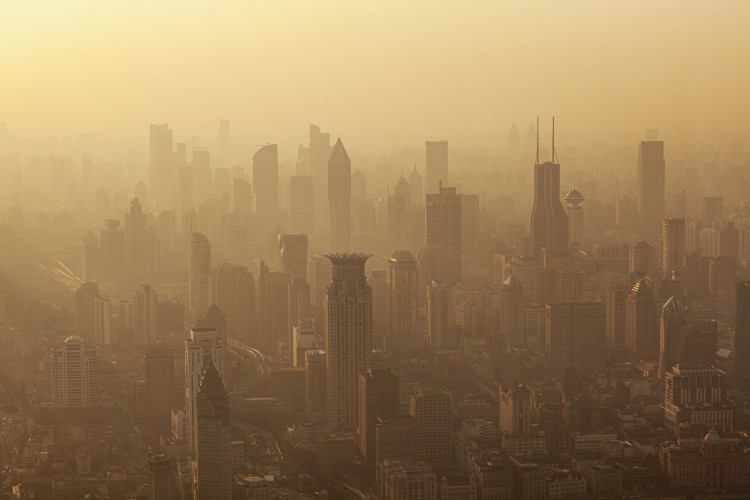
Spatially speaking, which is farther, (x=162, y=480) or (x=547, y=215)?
(x=547, y=215)

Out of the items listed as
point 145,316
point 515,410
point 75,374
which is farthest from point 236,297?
point 515,410

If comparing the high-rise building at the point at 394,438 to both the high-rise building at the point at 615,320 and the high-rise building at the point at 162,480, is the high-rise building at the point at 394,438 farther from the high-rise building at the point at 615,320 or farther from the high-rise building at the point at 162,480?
the high-rise building at the point at 615,320

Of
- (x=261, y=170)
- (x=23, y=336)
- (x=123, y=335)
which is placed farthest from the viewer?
(x=261, y=170)

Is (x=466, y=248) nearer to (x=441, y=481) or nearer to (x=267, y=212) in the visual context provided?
(x=267, y=212)

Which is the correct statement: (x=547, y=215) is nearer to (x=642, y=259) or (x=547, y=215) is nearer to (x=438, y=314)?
(x=642, y=259)

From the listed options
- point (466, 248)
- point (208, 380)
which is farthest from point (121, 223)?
point (208, 380)

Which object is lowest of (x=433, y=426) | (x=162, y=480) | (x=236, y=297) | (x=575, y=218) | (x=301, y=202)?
(x=162, y=480)

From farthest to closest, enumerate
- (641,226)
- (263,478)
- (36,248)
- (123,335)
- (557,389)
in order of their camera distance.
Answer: (641,226) < (36,248) < (123,335) < (557,389) < (263,478)
